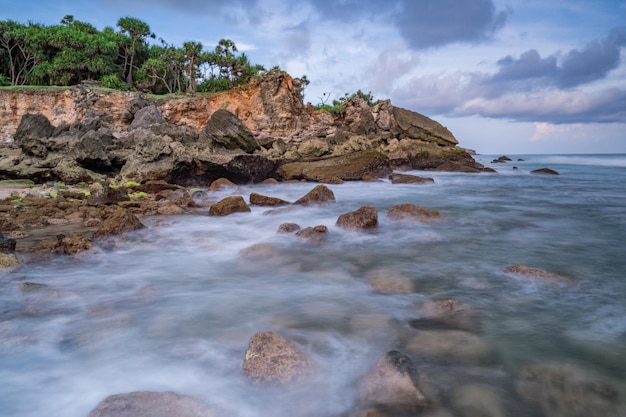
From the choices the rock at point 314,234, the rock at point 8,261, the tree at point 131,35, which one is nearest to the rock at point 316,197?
the rock at point 314,234

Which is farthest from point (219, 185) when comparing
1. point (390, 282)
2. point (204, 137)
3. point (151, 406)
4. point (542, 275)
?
point (151, 406)

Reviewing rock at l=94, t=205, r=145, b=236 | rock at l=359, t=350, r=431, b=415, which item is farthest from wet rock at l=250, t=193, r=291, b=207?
rock at l=359, t=350, r=431, b=415

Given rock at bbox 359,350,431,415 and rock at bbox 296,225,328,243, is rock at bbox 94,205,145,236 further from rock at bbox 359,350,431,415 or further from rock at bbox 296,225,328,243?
rock at bbox 359,350,431,415

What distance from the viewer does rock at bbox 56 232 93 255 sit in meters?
5.26

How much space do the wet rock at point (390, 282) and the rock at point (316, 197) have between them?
16.2ft

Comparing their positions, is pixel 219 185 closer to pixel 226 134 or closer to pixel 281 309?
pixel 226 134

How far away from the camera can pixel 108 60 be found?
126 ft

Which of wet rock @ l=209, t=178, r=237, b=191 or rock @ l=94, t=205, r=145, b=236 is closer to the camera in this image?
rock @ l=94, t=205, r=145, b=236

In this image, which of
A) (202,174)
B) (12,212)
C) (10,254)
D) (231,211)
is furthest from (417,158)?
(10,254)

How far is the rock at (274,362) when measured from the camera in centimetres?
252

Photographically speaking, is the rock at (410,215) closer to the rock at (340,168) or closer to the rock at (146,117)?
Result: the rock at (340,168)

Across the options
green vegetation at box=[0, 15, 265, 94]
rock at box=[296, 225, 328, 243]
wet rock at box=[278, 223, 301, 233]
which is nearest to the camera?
rock at box=[296, 225, 328, 243]

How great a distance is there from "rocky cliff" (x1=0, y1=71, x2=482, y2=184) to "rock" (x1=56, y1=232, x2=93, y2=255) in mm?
8710

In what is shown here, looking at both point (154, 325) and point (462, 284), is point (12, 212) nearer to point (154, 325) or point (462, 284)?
point (154, 325)
